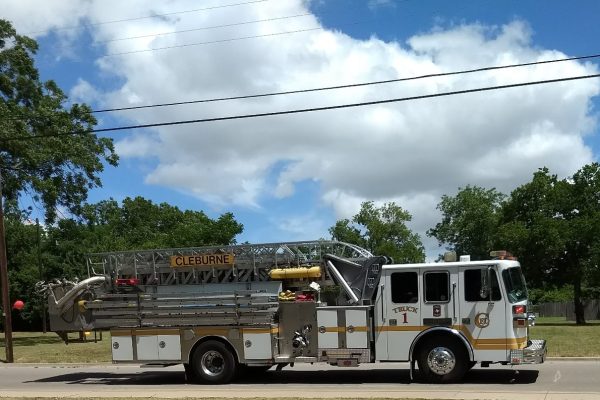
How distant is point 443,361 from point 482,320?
101 centimetres

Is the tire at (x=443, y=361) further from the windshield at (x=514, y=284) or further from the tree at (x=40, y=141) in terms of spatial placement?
the tree at (x=40, y=141)

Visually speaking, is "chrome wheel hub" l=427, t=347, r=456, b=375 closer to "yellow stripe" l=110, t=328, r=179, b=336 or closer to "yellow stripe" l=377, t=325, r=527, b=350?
"yellow stripe" l=377, t=325, r=527, b=350

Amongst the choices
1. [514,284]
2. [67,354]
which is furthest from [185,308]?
[67,354]

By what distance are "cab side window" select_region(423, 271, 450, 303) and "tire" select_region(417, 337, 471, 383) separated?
713 mm

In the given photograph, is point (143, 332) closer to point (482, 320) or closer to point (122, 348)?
point (122, 348)

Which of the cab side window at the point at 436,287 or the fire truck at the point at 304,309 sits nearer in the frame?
the fire truck at the point at 304,309

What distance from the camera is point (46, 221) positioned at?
3369 cm

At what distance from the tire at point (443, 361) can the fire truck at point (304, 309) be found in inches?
0.7

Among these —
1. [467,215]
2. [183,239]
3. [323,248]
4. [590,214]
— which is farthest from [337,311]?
[467,215]

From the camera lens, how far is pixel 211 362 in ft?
48.3

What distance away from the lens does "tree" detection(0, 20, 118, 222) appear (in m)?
31.0

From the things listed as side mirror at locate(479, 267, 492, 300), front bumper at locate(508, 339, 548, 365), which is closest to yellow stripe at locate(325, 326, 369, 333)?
side mirror at locate(479, 267, 492, 300)

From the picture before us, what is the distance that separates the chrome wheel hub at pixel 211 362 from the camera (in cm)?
1467

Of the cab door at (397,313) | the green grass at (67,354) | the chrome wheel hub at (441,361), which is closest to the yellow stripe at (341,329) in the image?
the cab door at (397,313)
